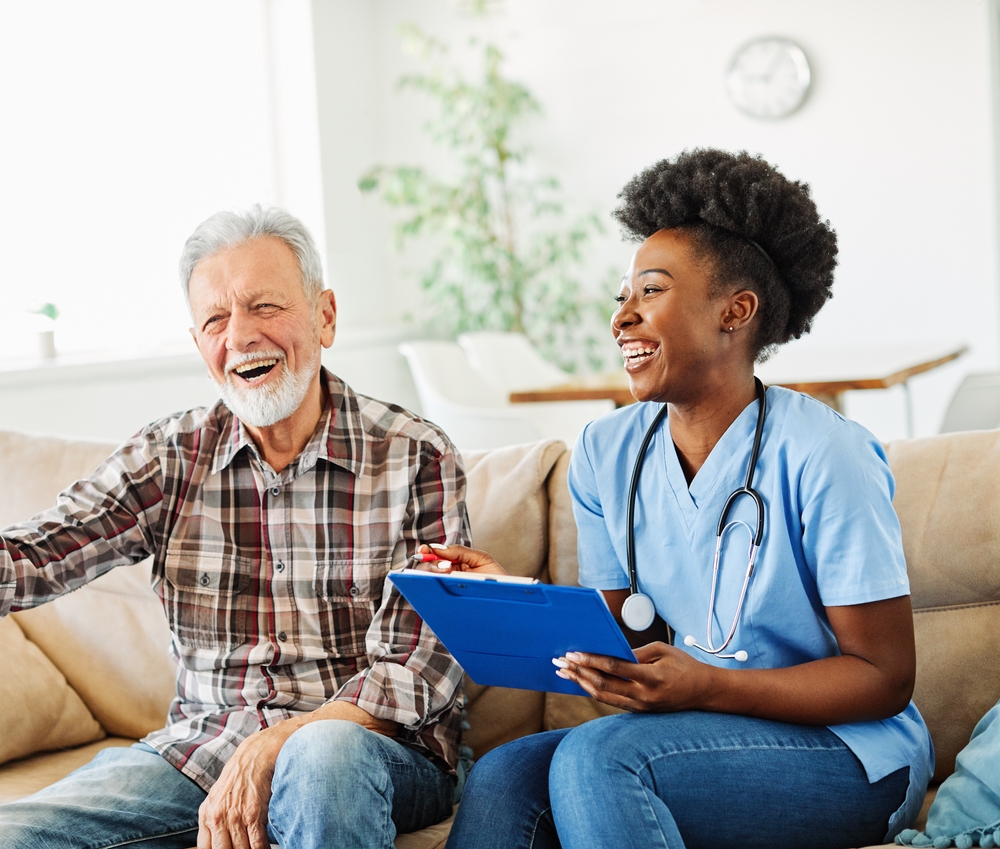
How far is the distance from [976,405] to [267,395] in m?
1.60

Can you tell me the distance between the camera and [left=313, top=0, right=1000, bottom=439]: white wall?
15.5 ft

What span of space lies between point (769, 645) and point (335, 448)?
2.15 feet

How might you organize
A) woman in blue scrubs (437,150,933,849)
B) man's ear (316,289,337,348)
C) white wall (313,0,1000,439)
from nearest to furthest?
1. woman in blue scrubs (437,150,933,849)
2. man's ear (316,289,337,348)
3. white wall (313,0,1000,439)

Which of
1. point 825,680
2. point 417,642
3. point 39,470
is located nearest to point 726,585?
point 825,680

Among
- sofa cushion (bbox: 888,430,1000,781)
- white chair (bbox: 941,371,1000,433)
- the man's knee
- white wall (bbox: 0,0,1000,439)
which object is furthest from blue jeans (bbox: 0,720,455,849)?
white wall (bbox: 0,0,1000,439)

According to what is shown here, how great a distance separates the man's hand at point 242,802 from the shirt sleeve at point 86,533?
1.26ft

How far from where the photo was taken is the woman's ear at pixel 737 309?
1.37m

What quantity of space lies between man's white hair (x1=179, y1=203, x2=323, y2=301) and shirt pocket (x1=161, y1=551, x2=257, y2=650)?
40 cm

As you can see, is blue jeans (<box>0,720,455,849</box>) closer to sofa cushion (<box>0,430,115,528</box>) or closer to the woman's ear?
sofa cushion (<box>0,430,115,528</box>)

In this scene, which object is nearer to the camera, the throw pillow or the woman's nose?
the throw pillow

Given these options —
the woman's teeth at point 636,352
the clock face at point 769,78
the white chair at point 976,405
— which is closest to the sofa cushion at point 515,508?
the woman's teeth at point 636,352

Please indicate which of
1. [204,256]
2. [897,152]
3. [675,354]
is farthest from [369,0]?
[675,354]

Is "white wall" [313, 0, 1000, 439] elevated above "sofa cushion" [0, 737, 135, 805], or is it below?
above

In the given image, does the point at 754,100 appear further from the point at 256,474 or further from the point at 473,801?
the point at 473,801
